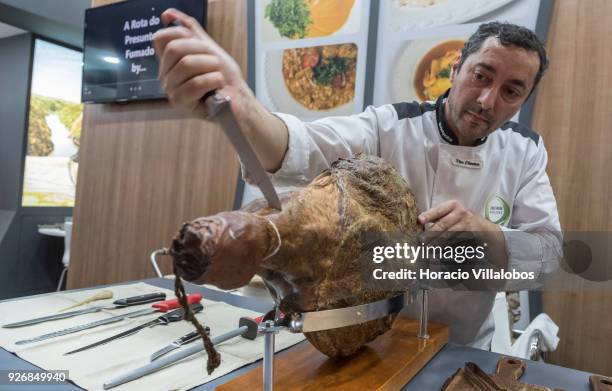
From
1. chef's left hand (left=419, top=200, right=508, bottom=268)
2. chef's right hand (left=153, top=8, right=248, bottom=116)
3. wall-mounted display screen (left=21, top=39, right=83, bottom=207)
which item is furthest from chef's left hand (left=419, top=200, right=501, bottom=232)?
wall-mounted display screen (left=21, top=39, right=83, bottom=207)

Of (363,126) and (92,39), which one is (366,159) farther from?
(92,39)

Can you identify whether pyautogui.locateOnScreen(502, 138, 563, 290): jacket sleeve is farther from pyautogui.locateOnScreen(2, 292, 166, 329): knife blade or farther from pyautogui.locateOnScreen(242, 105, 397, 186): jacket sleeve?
pyautogui.locateOnScreen(2, 292, 166, 329): knife blade

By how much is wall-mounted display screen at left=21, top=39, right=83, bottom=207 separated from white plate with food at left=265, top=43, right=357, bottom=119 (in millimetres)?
2780

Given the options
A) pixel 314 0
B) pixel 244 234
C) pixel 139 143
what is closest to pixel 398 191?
pixel 244 234

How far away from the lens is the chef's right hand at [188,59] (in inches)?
21.2

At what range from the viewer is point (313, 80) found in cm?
216

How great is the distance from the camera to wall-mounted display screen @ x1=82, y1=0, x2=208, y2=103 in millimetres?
2551

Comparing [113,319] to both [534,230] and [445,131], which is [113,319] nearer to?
[445,131]

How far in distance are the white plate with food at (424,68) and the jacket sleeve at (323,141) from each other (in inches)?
25.7

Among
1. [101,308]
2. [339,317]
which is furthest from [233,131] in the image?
[101,308]

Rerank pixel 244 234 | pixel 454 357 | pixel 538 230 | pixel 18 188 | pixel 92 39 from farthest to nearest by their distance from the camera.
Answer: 1. pixel 18 188
2. pixel 92 39
3. pixel 538 230
4. pixel 454 357
5. pixel 244 234

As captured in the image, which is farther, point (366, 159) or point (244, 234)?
point (366, 159)

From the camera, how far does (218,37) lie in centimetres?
246

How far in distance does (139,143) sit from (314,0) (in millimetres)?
1456
